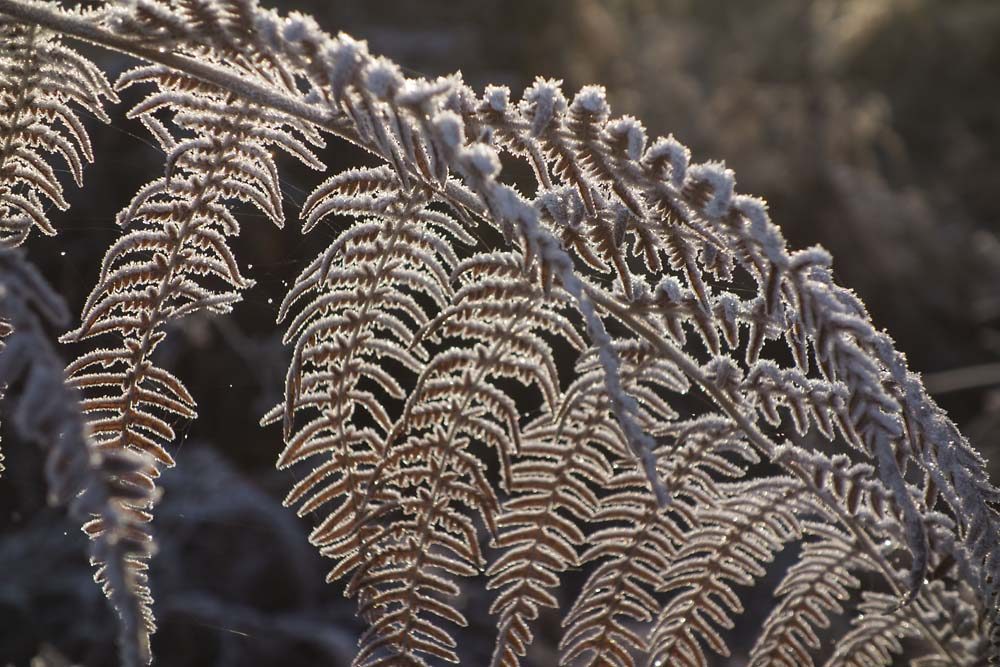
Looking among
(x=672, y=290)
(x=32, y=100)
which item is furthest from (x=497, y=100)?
(x=32, y=100)

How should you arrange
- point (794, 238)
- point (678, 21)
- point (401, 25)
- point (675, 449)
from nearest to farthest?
point (675, 449)
point (794, 238)
point (401, 25)
point (678, 21)

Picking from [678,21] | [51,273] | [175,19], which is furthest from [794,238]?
[678,21]

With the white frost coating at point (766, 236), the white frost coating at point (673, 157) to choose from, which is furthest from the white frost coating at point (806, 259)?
the white frost coating at point (673, 157)

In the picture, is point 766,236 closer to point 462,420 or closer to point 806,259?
point 806,259

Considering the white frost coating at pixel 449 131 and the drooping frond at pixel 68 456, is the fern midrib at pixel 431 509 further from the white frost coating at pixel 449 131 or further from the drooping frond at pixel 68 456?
the drooping frond at pixel 68 456

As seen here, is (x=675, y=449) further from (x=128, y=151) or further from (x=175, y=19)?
(x=128, y=151)

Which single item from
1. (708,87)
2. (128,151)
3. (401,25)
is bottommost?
(128,151)

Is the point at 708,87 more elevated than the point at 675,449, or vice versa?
the point at 708,87
